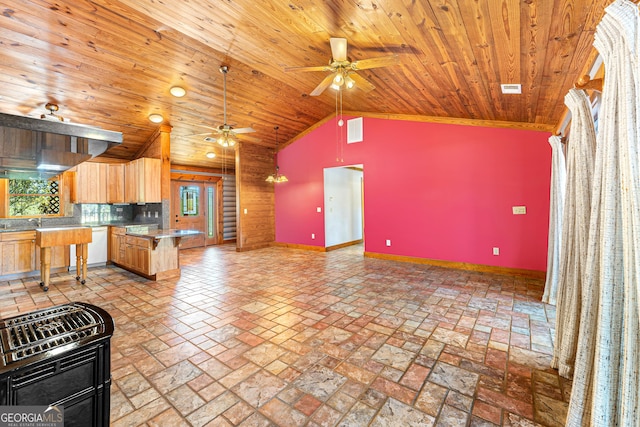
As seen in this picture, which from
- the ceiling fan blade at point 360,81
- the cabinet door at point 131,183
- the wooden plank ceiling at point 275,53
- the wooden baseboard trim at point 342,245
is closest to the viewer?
the wooden plank ceiling at point 275,53

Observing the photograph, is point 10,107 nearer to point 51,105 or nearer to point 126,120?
point 51,105

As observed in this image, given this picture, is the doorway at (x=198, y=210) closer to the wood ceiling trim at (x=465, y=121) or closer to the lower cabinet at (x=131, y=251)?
the lower cabinet at (x=131, y=251)

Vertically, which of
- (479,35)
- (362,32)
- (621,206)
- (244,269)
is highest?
(362,32)

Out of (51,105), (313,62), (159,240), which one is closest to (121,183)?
(51,105)

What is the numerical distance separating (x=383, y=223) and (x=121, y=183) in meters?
5.95

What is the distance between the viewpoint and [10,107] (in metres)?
4.34

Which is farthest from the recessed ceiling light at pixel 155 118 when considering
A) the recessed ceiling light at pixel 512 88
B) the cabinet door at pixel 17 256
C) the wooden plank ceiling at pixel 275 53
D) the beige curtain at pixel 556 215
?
the beige curtain at pixel 556 215

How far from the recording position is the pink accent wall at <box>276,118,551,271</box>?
15.5 ft

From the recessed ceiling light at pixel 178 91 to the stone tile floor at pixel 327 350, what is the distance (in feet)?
10.7

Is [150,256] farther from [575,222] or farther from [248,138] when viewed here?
[575,222]

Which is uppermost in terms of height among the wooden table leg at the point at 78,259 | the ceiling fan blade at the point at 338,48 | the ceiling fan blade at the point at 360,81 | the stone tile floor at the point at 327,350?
the ceiling fan blade at the point at 338,48

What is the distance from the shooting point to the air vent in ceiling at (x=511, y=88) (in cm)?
321

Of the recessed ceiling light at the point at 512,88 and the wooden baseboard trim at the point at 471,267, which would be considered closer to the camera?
the recessed ceiling light at the point at 512,88

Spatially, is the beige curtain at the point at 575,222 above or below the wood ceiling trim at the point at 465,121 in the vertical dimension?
below
